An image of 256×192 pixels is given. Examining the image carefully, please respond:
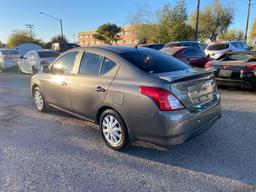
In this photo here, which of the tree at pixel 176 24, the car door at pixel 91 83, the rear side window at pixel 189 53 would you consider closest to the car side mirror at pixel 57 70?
the car door at pixel 91 83

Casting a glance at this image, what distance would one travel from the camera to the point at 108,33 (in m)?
55.4

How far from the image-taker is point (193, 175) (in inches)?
112

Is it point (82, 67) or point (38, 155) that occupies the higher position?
point (82, 67)

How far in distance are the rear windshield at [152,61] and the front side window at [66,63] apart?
118 cm

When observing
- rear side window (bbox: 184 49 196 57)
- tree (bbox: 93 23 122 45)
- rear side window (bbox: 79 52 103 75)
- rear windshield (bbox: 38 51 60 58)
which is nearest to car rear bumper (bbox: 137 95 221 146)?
rear side window (bbox: 79 52 103 75)

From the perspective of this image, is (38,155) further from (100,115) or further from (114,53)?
(114,53)

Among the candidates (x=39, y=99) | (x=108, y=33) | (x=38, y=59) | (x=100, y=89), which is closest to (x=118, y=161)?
(x=100, y=89)

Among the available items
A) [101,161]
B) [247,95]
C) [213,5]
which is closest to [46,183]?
[101,161]

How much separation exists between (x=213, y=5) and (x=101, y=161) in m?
44.0

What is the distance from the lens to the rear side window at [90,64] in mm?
3836

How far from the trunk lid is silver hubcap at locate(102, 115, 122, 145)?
3.16 ft

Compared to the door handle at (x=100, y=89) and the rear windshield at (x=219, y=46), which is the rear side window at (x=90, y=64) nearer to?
the door handle at (x=100, y=89)

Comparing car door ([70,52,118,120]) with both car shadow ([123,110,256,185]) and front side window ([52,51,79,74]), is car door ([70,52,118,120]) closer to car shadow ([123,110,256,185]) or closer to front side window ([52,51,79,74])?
front side window ([52,51,79,74])

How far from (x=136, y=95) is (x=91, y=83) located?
100cm
